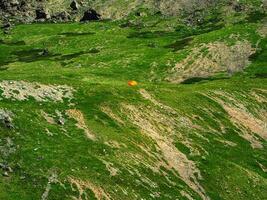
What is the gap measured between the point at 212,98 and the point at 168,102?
13354 mm

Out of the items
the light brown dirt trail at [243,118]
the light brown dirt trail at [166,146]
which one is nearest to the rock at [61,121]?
the light brown dirt trail at [166,146]

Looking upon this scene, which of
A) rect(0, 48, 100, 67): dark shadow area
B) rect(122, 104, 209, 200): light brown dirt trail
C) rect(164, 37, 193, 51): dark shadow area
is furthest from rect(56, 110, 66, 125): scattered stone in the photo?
rect(164, 37, 193, 51): dark shadow area

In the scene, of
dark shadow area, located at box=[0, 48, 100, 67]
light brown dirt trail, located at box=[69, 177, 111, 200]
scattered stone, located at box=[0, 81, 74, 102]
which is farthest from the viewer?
dark shadow area, located at box=[0, 48, 100, 67]

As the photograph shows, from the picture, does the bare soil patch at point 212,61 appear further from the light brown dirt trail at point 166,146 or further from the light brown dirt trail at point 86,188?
the light brown dirt trail at point 86,188

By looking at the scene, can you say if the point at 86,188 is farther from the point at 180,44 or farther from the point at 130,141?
the point at 180,44

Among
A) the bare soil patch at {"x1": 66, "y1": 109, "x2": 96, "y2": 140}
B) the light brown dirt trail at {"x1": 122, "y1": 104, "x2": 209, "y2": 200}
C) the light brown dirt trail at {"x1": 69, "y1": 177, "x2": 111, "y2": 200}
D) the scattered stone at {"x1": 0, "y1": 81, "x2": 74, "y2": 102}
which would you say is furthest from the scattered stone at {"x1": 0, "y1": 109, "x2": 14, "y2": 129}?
the light brown dirt trail at {"x1": 122, "y1": 104, "x2": 209, "y2": 200}

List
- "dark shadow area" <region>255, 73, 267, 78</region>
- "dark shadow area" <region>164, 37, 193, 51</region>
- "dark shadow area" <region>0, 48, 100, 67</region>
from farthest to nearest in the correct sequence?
1. "dark shadow area" <region>164, 37, 193, 51</region>
2. "dark shadow area" <region>0, 48, 100, 67</region>
3. "dark shadow area" <region>255, 73, 267, 78</region>

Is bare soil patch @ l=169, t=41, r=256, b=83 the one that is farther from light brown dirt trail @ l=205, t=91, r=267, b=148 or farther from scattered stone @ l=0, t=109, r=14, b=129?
scattered stone @ l=0, t=109, r=14, b=129

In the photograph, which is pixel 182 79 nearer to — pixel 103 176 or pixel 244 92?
pixel 244 92

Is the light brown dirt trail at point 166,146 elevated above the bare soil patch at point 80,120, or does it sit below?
below

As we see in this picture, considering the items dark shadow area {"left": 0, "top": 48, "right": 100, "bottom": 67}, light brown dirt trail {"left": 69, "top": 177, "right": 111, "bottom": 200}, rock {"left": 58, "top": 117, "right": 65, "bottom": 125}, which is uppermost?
rock {"left": 58, "top": 117, "right": 65, "bottom": 125}

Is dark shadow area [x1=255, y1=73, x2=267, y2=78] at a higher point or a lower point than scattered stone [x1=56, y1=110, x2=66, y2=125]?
lower

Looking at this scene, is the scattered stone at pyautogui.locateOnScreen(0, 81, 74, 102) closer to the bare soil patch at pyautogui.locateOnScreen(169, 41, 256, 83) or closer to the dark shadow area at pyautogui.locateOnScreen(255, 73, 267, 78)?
the bare soil patch at pyautogui.locateOnScreen(169, 41, 256, 83)

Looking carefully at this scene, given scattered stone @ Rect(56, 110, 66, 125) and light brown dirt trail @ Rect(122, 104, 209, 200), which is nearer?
light brown dirt trail @ Rect(122, 104, 209, 200)
